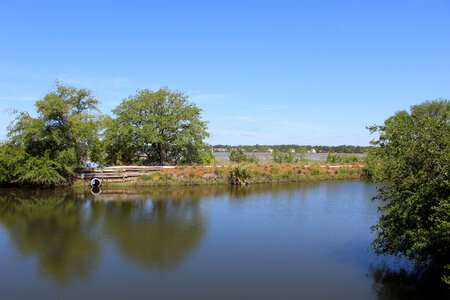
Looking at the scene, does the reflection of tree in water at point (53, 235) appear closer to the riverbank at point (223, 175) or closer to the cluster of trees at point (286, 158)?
the riverbank at point (223, 175)

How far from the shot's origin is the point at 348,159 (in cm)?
5191

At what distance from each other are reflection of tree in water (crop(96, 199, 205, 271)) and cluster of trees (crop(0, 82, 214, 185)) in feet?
31.9

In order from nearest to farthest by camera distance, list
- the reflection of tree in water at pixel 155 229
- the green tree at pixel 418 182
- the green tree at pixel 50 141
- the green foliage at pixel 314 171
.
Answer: the green tree at pixel 418 182, the reflection of tree in water at pixel 155 229, the green tree at pixel 50 141, the green foliage at pixel 314 171

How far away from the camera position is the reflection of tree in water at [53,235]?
44.7ft

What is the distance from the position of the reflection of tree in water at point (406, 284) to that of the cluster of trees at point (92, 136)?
2650 cm

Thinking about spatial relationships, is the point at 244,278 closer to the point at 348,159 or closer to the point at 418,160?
the point at 418,160

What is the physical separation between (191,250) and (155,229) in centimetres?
408

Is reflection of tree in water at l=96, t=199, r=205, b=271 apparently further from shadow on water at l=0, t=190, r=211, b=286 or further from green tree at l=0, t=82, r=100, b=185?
green tree at l=0, t=82, r=100, b=185

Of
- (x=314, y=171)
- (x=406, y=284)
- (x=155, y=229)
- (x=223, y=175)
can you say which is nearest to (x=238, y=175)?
(x=223, y=175)

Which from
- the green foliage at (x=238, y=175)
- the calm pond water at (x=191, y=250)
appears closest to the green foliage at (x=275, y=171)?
the green foliage at (x=238, y=175)

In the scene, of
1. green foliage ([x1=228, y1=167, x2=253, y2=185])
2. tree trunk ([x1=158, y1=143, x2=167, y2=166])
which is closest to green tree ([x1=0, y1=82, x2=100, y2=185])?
tree trunk ([x1=158, y1=143, x2=167, y2=166])

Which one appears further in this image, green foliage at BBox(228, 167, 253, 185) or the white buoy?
green foliage at BBox(228, 167, 253, 185)

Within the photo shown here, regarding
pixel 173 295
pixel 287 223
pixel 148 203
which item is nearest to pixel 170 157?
pixel 148 203

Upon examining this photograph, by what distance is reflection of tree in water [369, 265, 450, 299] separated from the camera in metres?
11.2
